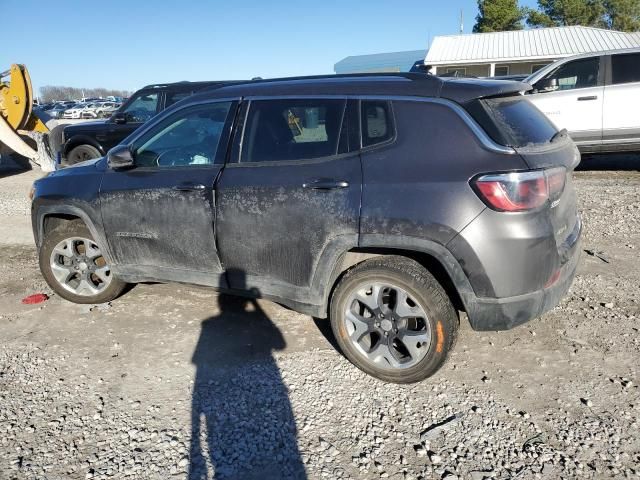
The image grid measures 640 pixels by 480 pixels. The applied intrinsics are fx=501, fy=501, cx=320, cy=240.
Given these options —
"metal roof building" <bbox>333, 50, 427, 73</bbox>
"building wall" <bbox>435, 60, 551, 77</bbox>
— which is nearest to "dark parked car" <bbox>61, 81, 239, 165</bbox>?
"building wall" <bbox>435, 60, 551, 77</bbox>

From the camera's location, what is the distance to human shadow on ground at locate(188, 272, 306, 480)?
256 cm

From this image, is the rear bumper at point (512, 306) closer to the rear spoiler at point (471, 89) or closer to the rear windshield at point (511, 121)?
the rear windshield at point (511, 121)

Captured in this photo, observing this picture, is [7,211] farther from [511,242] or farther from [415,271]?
[511,242]

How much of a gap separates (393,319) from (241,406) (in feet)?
3.50

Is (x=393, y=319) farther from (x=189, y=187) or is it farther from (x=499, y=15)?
(x=499, y=15)

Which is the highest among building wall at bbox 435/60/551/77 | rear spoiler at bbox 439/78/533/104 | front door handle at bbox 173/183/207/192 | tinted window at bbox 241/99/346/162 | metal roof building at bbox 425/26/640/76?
metal roof building at bbox 425/26/640/76

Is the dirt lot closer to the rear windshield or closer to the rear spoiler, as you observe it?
the rear windshield

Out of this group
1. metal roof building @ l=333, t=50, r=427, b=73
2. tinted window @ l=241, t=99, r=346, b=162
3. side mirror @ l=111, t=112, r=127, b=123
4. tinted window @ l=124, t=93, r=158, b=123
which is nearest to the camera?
tinted window @ l=241, t=99, r=346, b=162

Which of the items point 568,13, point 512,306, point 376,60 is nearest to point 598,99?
point 512,306

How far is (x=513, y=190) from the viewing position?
268 centimetres

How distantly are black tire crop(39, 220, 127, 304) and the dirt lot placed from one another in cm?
11

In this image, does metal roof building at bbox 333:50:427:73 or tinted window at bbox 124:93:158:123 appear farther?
metal roof building at bbox 333:50:427:73

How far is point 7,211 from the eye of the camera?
851 cm

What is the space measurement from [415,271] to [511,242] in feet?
1.90
